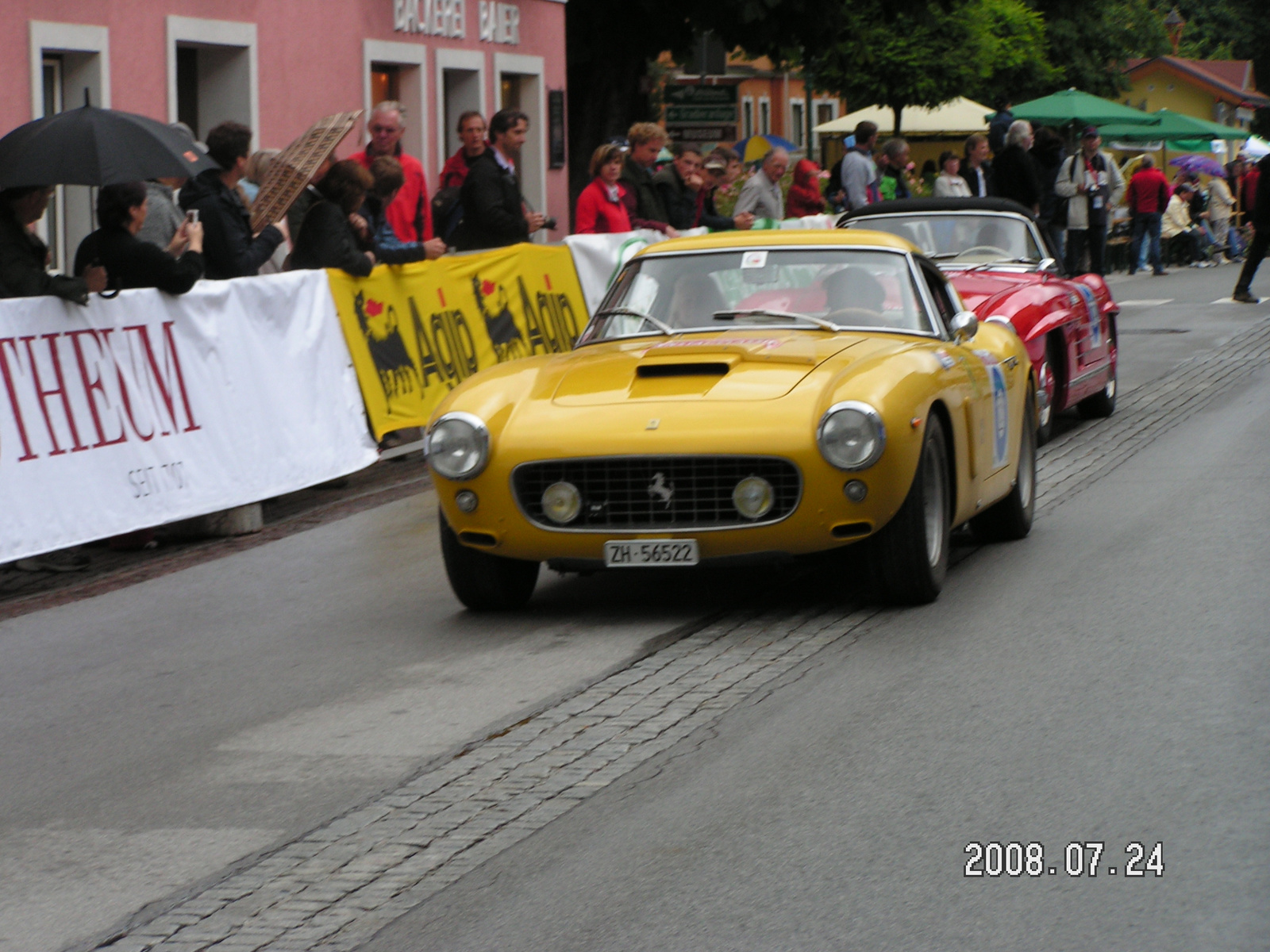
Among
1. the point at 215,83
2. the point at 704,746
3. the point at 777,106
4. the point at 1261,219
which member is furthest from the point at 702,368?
the point at 777,106

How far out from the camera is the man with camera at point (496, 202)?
48.6 ft

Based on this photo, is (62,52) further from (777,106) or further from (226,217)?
(777,106)

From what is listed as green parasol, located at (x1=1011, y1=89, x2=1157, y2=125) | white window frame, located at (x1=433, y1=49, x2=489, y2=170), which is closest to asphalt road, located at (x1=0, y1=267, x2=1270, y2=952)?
white window frame, located at (x1=433, y1=49, x2=489, y2=170)

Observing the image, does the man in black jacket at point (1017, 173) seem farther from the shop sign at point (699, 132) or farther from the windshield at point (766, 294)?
the windshield at point (766, 294)

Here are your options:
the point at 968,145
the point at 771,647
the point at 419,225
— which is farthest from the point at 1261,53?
the point at 771,647

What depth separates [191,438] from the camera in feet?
34.1

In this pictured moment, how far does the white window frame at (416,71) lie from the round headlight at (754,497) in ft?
45.6

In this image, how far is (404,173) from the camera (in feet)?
48.0

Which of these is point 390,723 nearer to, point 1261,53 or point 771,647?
point 771,647

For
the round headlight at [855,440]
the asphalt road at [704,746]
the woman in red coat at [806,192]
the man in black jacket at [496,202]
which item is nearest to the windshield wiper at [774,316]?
the asphalt road at [704,746]

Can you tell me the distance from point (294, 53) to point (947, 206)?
311 inches
